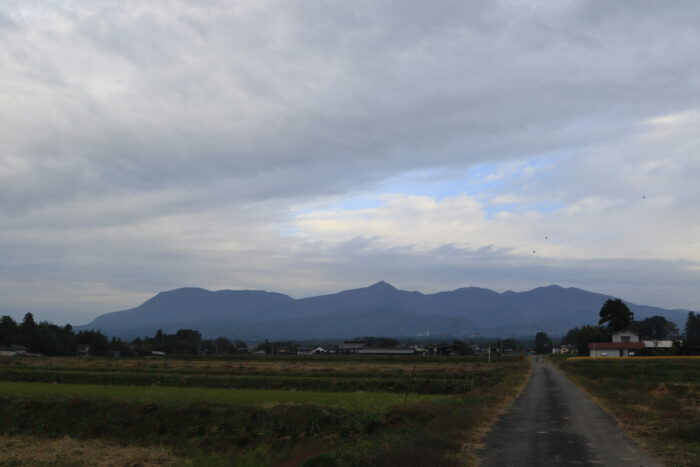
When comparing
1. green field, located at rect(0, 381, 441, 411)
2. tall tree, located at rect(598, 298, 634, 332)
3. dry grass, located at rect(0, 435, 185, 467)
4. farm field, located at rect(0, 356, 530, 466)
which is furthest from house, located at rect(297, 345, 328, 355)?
dry grass, located at rect(0, 435, 185, 467)

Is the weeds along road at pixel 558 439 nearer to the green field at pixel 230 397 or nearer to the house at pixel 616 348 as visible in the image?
the green field at pixel 230 397

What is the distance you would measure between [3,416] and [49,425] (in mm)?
3659

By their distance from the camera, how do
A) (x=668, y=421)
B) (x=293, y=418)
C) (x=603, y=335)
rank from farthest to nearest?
(x=603, y=335) < (x=293, y=418) < (x=668, y=421)

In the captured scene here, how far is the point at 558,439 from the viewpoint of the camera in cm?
1755

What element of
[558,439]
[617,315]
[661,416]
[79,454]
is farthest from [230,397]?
[617,315]

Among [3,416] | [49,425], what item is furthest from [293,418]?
[3,416]

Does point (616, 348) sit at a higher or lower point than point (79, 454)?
lower

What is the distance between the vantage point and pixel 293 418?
21.9 meters

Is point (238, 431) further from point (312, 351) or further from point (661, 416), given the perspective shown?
point (312, 351)

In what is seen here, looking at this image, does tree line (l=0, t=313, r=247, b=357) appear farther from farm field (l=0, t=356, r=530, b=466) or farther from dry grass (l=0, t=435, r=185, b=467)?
dry grass (l=0, t=435, r=185, b=467)

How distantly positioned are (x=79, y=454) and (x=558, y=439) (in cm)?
1733

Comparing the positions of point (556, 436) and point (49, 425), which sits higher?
point (556, 436)

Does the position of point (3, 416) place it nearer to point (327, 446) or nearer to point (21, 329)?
point (327, 446)

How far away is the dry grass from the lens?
1794 cm
